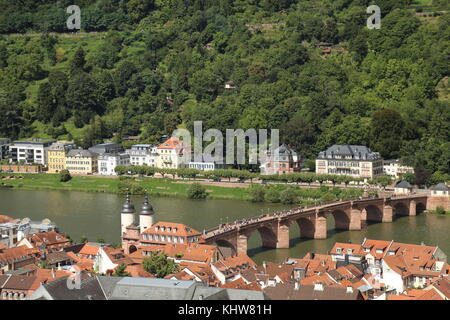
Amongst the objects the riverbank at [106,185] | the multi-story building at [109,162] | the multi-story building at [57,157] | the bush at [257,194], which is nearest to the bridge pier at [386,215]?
the bush at [257,194]

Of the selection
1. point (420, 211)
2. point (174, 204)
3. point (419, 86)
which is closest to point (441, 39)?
point (419, 86)

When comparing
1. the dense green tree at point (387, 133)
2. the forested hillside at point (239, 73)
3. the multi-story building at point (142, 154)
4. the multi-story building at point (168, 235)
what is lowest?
the multi-story building at point (168, 235)

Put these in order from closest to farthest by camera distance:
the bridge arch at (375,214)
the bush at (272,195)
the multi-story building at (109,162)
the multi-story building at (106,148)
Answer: the bridge arch at (375,214), the bush at (272,195), the multi-story building at (109,162), the multi-story building at (106,148)

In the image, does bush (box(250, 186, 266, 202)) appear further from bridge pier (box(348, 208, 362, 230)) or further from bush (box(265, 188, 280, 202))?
bridge pier (box(348, 208, 362, 230))

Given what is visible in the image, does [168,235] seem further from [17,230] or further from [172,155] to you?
[172,155]

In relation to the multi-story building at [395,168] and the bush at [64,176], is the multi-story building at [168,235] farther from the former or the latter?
the bush at [64,176]

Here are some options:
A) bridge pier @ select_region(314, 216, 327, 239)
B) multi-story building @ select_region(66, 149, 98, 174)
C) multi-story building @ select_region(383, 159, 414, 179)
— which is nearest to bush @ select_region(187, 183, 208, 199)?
multi-story building @ select_region(383, 159, 414, 179)
